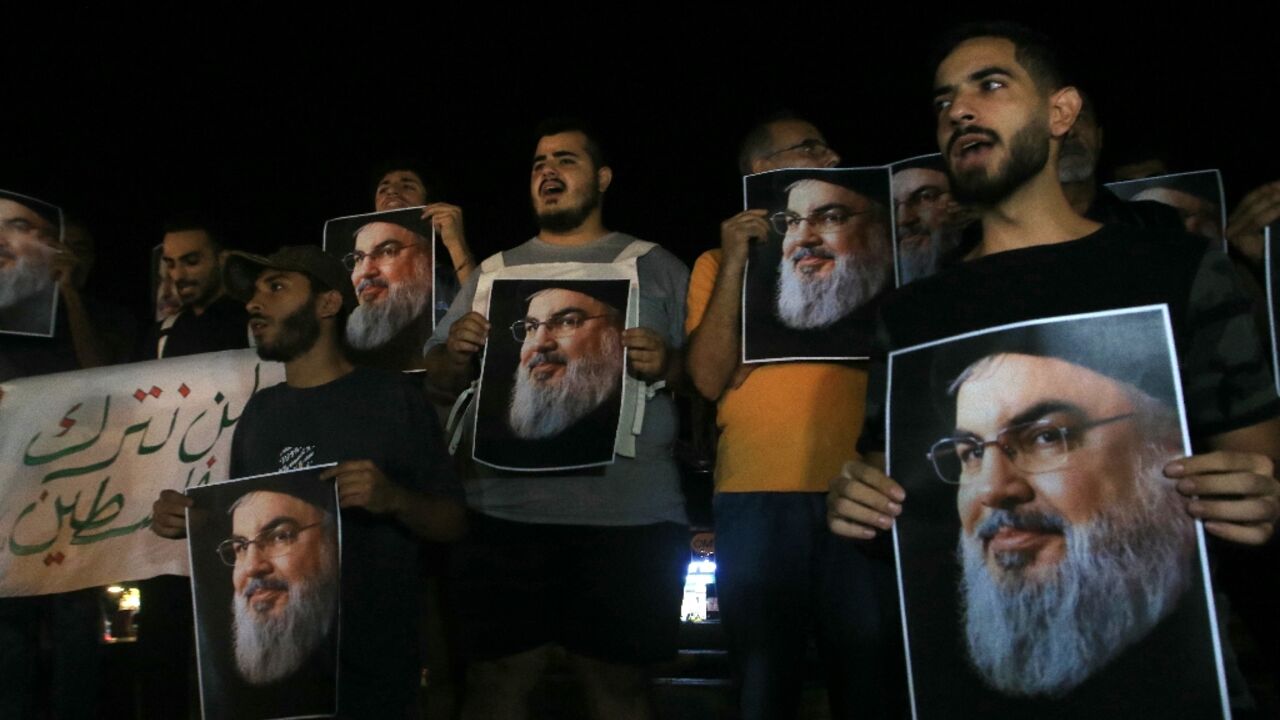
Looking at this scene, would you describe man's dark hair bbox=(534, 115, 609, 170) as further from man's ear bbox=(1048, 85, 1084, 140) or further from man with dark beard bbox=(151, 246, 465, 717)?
man's ear bbox=(1048, 85, 1084, 140)

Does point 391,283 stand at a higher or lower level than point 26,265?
lower

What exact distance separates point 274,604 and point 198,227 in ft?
5.77

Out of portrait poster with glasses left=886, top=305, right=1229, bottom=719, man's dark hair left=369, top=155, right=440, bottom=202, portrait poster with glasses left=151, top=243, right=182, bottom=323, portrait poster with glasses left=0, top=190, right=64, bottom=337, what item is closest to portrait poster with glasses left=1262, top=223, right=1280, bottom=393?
portrait poster with glasses left=886, top=305, right=1229, bottom=719

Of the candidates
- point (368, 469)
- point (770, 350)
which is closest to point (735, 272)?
point (770, 350)

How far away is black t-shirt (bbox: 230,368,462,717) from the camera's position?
111 inches

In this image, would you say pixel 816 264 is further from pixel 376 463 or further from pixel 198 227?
pixel 198 227

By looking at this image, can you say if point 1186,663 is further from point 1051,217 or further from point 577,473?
point 577,473

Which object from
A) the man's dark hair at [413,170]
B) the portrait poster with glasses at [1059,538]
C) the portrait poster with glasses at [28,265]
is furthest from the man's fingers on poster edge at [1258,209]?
the portrait poster with glasses at [28,265]

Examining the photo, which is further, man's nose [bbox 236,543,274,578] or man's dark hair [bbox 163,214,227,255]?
man's dark hair [bbox 163,214,227,255]

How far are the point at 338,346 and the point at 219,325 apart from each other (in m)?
0.87

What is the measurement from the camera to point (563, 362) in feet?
9.60

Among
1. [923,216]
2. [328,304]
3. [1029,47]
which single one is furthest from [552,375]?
[1029,47]

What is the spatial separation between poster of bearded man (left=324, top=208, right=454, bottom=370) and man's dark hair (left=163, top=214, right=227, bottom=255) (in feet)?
1.46

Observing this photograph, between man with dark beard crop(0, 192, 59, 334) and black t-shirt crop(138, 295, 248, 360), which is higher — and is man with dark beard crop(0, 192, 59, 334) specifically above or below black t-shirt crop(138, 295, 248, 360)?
above
